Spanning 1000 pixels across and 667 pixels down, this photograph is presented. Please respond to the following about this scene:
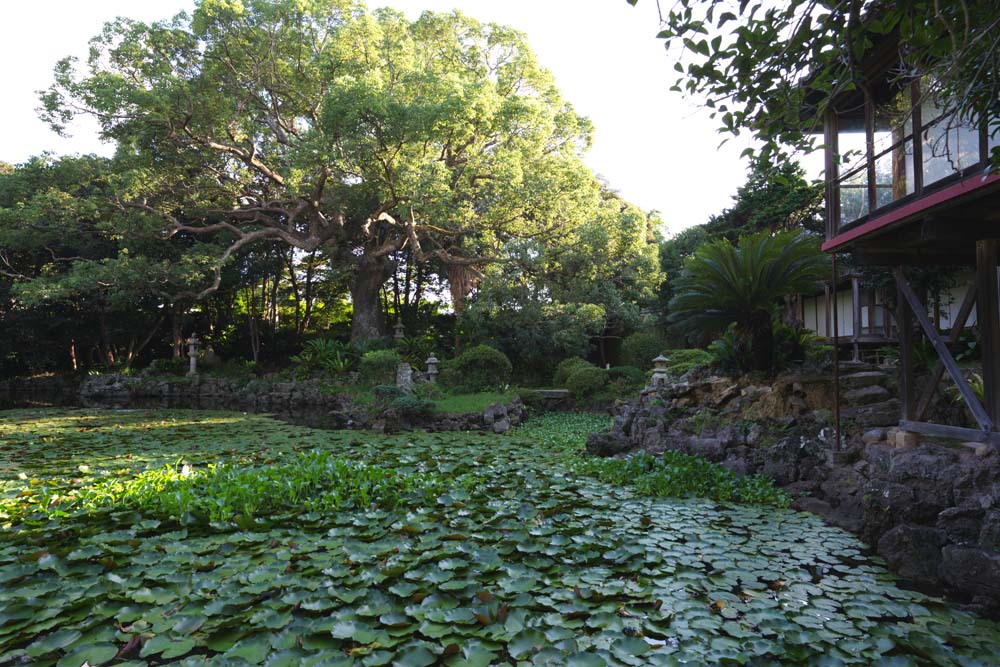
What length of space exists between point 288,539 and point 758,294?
6.19 meters

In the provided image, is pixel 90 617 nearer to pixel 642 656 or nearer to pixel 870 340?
pixel 642 656

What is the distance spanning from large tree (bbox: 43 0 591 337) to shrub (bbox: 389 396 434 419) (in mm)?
5200

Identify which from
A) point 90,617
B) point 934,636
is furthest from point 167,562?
point 934,636

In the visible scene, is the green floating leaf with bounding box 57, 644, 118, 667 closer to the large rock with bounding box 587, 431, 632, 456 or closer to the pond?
the pond

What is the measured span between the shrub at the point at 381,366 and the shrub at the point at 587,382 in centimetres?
464

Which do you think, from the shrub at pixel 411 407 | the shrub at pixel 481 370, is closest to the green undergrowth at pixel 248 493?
the shrub at pixel 411 407

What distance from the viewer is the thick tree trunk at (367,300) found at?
18.9 meters

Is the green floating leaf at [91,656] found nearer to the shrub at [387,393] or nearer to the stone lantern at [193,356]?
the shrub at [387,393]

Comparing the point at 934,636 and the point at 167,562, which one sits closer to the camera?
the point at 934,636

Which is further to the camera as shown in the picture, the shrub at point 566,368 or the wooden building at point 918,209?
the shrub at point 566,368

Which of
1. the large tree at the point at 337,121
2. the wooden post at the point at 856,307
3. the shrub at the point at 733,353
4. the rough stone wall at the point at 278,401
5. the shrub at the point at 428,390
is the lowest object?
the rough stone wall at the point at 278,401

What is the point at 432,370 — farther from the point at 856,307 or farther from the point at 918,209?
the point at 918,209

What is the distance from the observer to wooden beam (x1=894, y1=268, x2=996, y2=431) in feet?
15.1

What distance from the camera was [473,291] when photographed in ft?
57.8
